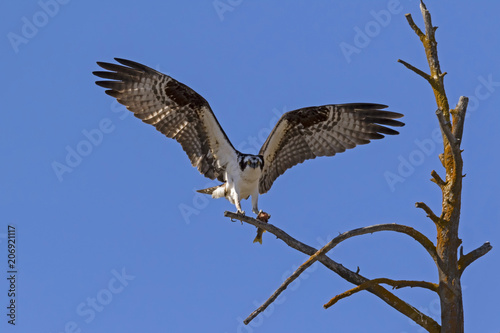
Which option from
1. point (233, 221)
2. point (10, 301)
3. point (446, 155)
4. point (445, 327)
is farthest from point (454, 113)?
point (10, 301)

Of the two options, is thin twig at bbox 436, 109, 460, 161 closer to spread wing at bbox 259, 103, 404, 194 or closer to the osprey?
the osprey

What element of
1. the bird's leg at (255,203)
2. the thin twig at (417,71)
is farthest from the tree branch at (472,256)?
the bird's leg at (255,203)

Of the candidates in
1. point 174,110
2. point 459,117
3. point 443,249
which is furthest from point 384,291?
point 174,110

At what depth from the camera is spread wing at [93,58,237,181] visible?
34.1 feet

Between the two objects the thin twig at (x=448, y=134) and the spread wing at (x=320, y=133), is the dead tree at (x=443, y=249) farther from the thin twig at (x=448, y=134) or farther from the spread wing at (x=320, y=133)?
the spread wing at (x=320, y=133)

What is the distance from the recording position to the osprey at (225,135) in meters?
10.3

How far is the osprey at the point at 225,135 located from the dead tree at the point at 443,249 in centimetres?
341

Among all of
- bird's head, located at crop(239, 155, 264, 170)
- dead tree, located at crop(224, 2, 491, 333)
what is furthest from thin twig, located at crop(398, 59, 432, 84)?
bird's head, located at crop(239, 155, 264, 170)

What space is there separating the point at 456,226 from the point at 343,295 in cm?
136

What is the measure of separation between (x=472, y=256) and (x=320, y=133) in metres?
4.70

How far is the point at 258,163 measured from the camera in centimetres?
1006

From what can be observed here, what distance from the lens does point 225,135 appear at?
10.4m

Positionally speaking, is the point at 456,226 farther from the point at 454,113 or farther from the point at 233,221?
the point at 233,221

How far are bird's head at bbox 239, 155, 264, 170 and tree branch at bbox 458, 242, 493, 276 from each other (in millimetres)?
3886
